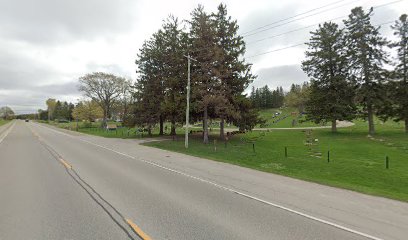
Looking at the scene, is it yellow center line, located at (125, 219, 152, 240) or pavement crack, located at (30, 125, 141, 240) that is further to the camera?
pavement crack, located at (30, 125, 141, 240)

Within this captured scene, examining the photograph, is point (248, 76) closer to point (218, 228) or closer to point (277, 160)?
point (277, 160)

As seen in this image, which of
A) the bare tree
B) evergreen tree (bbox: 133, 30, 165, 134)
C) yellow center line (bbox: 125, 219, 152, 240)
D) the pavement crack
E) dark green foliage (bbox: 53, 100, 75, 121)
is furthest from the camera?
dark green foliage (bbox: 53, 100, 75, 121)

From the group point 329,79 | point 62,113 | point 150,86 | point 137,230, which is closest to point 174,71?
point 150,86

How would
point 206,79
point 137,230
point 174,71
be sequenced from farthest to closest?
point 174,71, point 206,79, point 137,230

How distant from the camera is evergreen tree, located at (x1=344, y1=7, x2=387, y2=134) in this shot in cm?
3859

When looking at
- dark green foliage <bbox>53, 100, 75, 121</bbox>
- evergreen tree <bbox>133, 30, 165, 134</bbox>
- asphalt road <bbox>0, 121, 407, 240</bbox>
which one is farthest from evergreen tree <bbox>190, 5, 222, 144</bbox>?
dark green foliage <bbox>53, 100, 75, 121</bbox>

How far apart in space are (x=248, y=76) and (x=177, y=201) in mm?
24453

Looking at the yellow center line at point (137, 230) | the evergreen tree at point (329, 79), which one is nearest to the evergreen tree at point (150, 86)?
the evergreen tree at point (329, 79)

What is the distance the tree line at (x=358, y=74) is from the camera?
38.8 metres

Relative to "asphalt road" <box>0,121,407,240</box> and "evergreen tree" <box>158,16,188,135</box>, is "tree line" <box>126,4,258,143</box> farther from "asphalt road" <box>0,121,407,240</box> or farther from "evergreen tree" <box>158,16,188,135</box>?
"asphalt road" <box>0,121,407,240</box>

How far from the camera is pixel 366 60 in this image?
127ft

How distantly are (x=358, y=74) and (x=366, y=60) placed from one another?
2.19 m

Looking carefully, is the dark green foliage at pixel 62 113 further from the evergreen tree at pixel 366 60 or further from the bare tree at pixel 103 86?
the evergreen tree at pixel 366 60

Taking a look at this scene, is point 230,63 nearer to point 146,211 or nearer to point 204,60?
point 204,60
